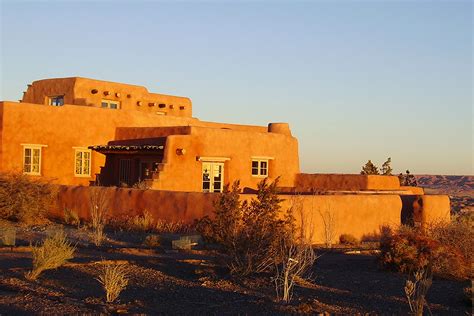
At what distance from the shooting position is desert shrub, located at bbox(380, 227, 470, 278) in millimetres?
13578

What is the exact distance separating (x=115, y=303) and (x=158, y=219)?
10.5m

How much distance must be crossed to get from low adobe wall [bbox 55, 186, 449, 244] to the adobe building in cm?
86

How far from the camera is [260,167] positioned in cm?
3083

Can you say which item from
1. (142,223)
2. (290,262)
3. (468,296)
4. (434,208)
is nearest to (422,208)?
(434,208)

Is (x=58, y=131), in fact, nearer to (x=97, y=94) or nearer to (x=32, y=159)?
(x=32, y=159)

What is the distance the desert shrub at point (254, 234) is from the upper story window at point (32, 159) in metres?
17.0

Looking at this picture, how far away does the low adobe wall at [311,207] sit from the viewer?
19.5 metres

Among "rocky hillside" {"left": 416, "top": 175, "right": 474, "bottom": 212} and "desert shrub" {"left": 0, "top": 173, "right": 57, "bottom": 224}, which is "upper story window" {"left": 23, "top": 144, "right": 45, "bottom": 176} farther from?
"rocky hillside" {"left": 416, "top": 175, "right": 474, "bottom": 212}

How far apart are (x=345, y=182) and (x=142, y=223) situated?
13.6 m

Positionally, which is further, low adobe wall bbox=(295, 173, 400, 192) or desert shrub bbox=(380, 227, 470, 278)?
low adobe wall bbox=(295, 173, 400, 192)

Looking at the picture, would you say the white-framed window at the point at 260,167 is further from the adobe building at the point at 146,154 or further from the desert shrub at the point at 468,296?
the desert shrub at the point at 468,296

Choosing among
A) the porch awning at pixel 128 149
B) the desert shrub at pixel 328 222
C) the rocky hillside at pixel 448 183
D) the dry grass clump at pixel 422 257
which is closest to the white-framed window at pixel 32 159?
the porch awning at pixel 128 149

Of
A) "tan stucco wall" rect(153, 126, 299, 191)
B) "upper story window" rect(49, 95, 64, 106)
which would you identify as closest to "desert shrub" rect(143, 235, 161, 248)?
"tan stucco wall" rect(153, 126, 299, 191)

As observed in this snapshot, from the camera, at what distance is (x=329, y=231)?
20.0m
